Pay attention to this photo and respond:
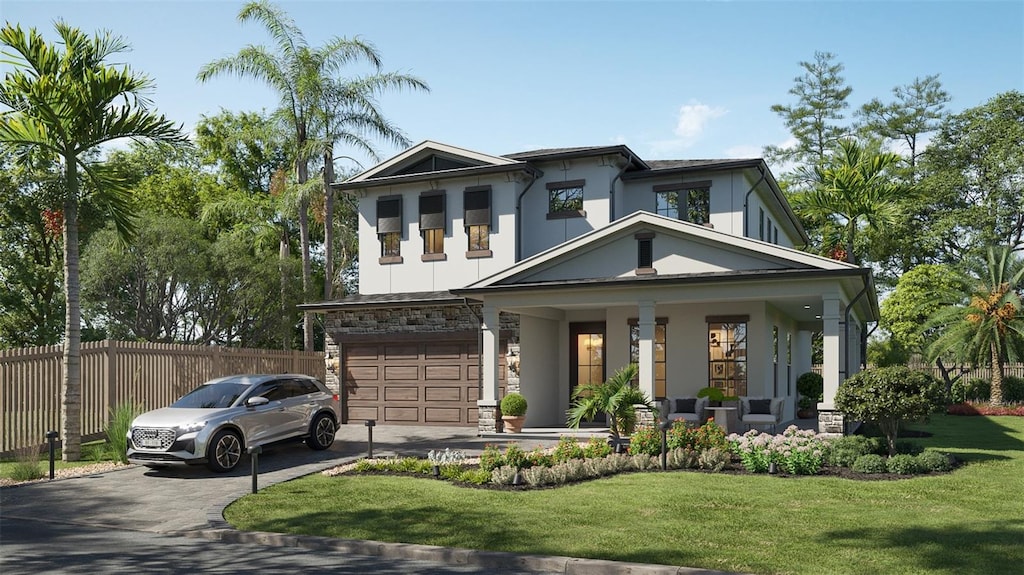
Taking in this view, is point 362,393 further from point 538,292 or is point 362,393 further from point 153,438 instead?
point 153,438

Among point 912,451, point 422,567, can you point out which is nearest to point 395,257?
point 912,451

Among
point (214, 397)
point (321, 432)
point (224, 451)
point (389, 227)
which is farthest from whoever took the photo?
point (389, 227)

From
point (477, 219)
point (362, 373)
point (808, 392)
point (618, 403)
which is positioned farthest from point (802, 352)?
point (362, 373)

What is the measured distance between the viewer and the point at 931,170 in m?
46.2

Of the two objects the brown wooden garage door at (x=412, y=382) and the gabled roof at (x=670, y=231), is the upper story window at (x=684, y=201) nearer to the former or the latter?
the gabled roof at (x=670, y=231)

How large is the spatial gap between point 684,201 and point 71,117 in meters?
15.0

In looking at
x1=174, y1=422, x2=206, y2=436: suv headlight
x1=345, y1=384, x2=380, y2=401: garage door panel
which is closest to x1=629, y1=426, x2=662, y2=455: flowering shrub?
x1=174, y1=422, x2=206, y2=436: suv headlight

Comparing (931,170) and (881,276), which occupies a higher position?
(931,170)

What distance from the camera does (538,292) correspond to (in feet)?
66.4

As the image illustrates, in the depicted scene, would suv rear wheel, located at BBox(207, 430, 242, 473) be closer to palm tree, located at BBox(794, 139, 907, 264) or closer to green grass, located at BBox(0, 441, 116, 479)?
green grass, located at BBox(0, 441, 116, 479)

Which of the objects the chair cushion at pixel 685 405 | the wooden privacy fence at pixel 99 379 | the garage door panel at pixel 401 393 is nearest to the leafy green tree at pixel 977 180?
the chair cushion at pixel 685 405

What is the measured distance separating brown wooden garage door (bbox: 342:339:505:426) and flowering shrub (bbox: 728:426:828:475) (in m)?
9.24

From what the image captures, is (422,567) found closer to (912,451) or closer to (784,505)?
(784,505)

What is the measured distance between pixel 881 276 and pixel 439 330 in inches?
1255
